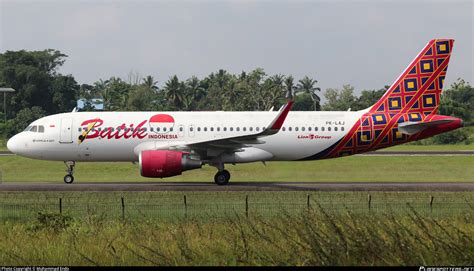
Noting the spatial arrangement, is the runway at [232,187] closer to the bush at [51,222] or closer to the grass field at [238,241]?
the grass field at [238,241]

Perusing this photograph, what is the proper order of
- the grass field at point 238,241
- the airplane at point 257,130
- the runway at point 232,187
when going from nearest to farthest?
the grass field at point 238,241, the runway at point 232,187, the airplane at point 257,130

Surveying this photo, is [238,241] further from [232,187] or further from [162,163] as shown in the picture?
[232,187]

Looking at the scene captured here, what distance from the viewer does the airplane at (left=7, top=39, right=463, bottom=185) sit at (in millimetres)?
38906

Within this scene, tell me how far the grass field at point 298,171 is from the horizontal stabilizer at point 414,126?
4759 mm

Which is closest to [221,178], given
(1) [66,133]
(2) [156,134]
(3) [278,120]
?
(2) [156,134]

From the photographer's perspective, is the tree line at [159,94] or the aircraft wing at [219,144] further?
the tree line at [159,94]

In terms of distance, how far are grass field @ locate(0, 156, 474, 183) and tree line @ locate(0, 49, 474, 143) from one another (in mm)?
44362

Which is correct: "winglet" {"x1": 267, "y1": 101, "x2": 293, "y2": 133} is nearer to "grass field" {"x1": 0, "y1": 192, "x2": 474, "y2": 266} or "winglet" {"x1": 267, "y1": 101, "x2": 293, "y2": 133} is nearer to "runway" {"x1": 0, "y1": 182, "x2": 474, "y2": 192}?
"runway" {"x1": 0, "y1": 182, "x2": 474, "y2": 192}

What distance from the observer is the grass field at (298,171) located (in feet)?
144

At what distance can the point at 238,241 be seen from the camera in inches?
714

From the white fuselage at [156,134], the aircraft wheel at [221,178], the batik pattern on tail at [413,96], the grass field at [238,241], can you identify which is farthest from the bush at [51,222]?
the batik pattern on tail at [413,96]

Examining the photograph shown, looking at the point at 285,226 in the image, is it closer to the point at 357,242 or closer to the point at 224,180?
the point at 357,242

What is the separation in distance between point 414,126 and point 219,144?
10194 millimetres

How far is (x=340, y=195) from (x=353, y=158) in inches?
843
